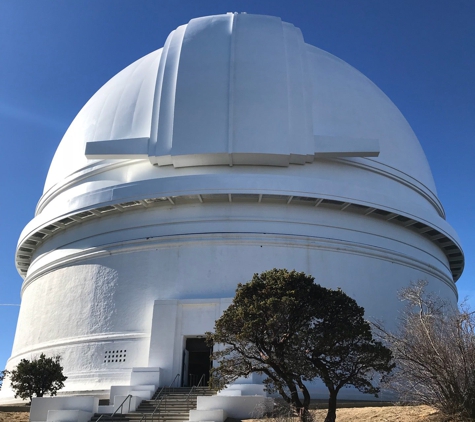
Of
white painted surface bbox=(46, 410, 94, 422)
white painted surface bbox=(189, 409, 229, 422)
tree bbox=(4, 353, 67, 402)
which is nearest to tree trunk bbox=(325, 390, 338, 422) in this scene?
white painted surface bbox=(189, 409, 229, 422)

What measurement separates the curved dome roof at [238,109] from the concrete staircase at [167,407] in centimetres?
950

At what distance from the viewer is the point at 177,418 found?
15305 mm

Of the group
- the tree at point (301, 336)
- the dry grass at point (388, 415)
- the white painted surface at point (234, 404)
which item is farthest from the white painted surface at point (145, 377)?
the tree at point (301, 336)

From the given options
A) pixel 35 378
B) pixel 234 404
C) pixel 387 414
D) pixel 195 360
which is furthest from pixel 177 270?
pixel 387 414

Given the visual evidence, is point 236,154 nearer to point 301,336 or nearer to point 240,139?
point 240,139

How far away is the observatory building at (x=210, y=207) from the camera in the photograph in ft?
69.2

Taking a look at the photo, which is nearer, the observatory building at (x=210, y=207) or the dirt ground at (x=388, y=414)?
the dirt ground at (x=388, y=414)

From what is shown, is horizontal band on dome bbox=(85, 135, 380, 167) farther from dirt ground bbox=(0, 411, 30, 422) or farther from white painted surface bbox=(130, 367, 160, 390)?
dirt ground bbox=(0, 411, 30, 422)

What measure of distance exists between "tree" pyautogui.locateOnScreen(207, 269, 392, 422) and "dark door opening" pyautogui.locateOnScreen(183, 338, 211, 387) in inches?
310

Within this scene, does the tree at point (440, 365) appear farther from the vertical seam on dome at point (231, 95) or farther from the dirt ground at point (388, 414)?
the vertical seam on dome at point (231, 95)

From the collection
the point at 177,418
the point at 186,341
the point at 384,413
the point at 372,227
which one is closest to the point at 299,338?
the point at 384,413

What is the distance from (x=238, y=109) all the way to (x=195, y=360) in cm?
1042

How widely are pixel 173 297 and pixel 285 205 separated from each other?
573 centimetres

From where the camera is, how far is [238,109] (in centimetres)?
2362
